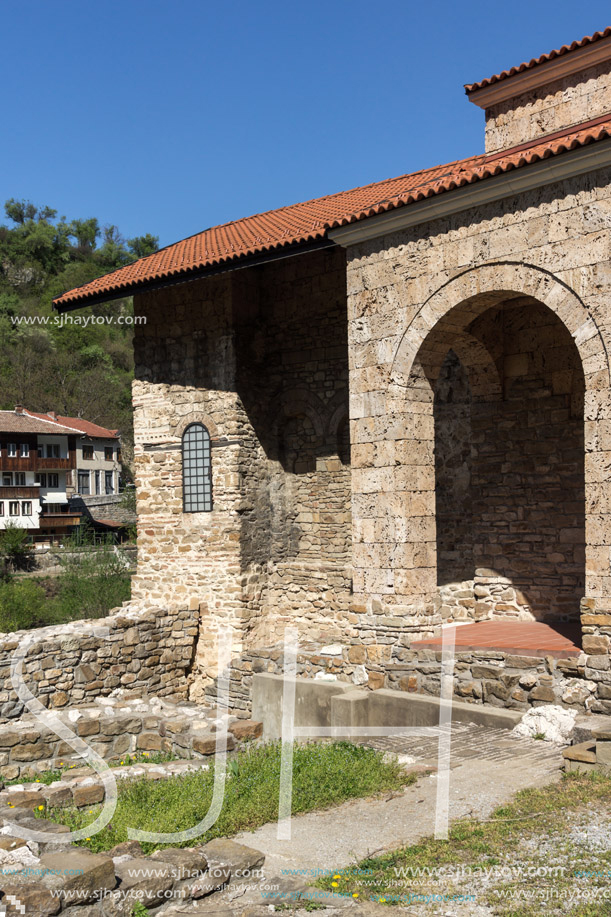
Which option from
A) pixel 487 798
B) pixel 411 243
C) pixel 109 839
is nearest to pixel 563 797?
pixel 487 798

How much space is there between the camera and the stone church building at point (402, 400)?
8.34 meters

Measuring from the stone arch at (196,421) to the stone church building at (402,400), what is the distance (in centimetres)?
5

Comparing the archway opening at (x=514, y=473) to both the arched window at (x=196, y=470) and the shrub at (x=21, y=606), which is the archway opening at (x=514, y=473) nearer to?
the arched window at (x=196, y=470)

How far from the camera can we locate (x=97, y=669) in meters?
12.3

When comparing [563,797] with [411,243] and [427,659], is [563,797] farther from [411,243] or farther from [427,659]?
[411,243]

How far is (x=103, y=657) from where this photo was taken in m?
12.4

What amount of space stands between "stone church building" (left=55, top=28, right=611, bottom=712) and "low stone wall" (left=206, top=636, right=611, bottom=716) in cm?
4

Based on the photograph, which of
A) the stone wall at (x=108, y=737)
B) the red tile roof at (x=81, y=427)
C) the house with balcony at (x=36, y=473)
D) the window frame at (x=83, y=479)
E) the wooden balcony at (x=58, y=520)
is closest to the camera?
the stone wall at (x=108, y=737)

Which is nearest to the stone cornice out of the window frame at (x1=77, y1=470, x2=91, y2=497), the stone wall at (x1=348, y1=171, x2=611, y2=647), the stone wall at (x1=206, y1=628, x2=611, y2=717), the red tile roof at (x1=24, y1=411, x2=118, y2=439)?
the stone wall at (x1=348, y1=171, x2=611, y2=647)

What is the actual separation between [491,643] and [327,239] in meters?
5.43

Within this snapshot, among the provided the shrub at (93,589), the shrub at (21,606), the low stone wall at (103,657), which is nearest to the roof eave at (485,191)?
the low stone wall at (103,657)

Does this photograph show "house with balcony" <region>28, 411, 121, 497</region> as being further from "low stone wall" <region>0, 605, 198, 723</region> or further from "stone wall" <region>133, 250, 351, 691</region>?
"low stone wall" <region>0, 605, 198, 723</region>

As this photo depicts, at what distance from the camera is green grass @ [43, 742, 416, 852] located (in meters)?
5.74

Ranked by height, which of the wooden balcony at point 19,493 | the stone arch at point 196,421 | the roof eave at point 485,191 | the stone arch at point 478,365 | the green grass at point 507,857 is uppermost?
the roof eave at point 485,191
